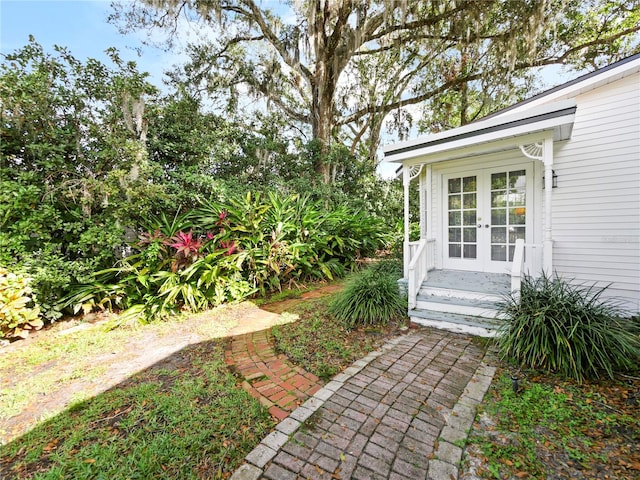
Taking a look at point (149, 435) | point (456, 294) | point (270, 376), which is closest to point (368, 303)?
point (456, 294)

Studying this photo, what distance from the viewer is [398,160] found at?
462 cm

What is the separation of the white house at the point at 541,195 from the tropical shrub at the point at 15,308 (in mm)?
5150

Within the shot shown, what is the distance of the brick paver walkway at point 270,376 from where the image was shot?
2182 millimetres

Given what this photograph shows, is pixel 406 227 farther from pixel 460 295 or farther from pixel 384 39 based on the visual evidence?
pixel 384 39

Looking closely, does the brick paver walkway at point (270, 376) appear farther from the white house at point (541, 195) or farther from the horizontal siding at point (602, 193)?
the horizontal siding at point (602, 193)

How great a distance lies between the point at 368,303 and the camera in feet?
12.5

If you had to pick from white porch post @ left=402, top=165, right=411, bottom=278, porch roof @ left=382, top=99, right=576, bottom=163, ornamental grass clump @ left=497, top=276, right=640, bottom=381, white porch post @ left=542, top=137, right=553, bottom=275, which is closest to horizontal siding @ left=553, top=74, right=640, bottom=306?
porch roof @ left=382, top=99, right=576, bottom=163

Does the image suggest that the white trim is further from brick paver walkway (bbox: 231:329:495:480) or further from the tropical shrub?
the tropical shrub

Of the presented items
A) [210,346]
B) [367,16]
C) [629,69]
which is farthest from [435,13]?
[210,346]

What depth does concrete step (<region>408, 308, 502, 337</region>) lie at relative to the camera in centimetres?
329

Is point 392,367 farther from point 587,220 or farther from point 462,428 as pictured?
point 587,220

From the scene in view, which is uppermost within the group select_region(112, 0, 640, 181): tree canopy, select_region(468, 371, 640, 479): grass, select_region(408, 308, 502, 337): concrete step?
select_region(112, 0, 640, 181): tree canopy

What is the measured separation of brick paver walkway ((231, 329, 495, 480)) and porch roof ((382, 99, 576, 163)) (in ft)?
9.43

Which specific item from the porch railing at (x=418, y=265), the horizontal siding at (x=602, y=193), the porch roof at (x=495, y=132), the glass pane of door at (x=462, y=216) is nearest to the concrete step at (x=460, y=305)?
the porch railing at (x=418, y=265)
